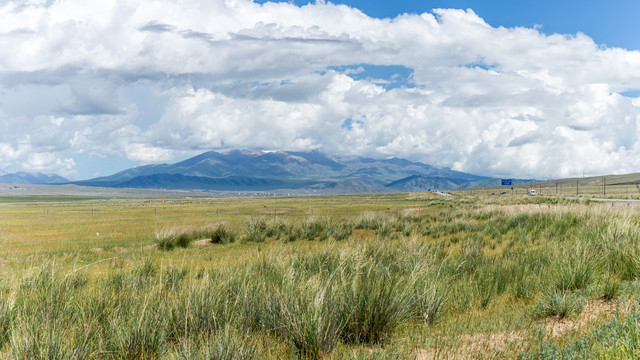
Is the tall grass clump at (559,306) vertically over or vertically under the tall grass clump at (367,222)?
over

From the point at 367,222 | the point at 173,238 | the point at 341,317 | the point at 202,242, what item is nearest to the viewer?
the point at 341,317

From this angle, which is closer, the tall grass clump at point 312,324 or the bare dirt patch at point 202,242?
the tall grass clump at point 312,324

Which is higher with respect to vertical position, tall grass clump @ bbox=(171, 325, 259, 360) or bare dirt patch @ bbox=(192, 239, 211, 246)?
tall grass clump @ bbox=(171, 325, 259, 360)

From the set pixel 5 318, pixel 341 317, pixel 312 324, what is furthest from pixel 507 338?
pixel 5 318

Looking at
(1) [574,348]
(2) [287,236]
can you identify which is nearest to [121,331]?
(1) [574,348]

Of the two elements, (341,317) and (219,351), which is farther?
(341,317)

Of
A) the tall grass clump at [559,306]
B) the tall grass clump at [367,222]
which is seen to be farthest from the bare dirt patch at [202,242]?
the tall grass clump at [559,306]

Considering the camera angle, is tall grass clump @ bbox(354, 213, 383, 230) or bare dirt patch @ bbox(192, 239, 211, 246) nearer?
bare dirt patch @ bbox(192, 239, 211, 246)

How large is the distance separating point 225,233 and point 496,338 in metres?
17.3

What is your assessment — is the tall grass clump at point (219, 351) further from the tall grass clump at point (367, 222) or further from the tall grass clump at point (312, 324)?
the tall grass clump at point (367, 222)

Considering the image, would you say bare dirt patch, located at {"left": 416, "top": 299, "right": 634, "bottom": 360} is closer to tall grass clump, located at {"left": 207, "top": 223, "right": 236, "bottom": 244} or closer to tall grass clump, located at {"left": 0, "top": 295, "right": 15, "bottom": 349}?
tall grass clump, located at {"left": 0, "top": 295, "right": 15, "bottom": 349}

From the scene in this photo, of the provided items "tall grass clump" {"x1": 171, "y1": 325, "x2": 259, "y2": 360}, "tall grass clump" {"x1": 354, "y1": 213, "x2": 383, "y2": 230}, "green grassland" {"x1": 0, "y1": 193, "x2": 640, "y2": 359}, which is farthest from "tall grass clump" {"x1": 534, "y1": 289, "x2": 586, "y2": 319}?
"tall grass clump" {"x1": 354, "y1": 213, "x2": 383, "y2": 230}

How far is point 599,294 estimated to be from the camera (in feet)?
22.7

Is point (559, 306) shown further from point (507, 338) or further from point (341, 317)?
point (341, 317)
